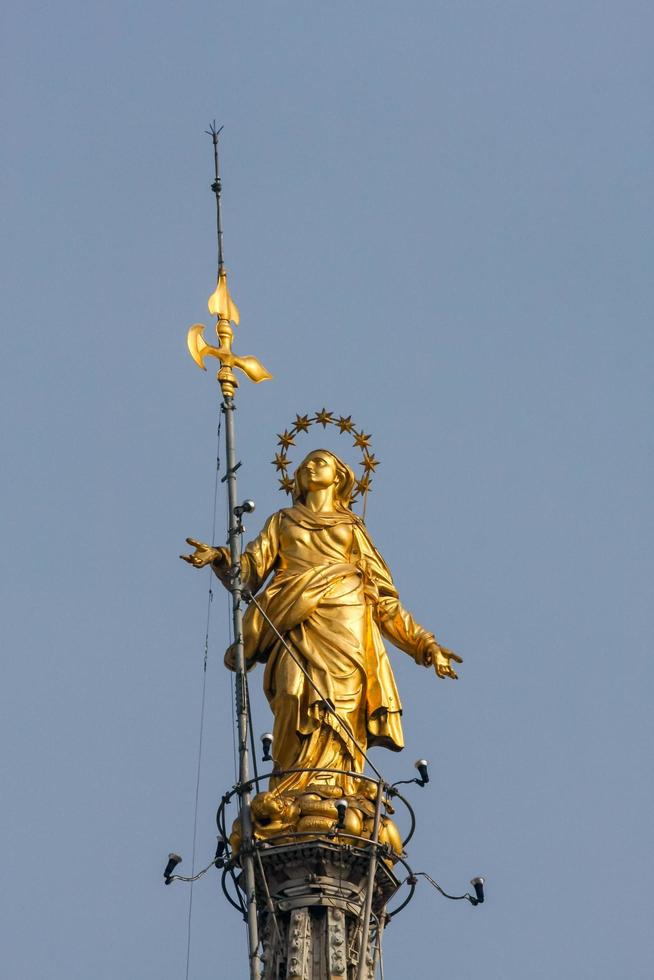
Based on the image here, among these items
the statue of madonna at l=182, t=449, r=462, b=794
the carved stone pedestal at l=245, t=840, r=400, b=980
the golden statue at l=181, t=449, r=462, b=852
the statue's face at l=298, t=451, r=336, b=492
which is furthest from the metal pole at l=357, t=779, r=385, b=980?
the statue's face at l=298, t=451, r=336, b=492

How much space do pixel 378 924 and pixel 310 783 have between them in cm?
202

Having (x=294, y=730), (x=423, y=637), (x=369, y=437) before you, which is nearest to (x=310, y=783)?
(x=294, y=730)

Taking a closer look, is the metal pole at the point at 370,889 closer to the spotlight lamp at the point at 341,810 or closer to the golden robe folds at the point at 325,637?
the spotlight lamp at the point at 341,810

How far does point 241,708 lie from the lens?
1294 inches

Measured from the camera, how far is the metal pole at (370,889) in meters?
32.9

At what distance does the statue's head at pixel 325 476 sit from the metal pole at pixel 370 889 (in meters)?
6.51

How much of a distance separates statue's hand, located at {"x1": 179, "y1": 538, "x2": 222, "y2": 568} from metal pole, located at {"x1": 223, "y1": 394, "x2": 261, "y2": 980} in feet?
6.51

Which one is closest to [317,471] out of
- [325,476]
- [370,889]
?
[325,476]

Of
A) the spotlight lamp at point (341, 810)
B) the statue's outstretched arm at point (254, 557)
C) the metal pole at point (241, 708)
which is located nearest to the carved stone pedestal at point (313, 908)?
the spotlight lamp at point (341, 810)

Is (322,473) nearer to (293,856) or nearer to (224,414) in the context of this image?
(224,414)

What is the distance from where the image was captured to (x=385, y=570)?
129ft

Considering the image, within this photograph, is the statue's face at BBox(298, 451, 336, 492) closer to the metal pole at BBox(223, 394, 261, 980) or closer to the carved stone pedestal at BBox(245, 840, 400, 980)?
the metal pole at BBox(223, 394, 261, 980)

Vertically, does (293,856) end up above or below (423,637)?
below

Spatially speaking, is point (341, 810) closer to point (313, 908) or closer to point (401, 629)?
point (313, 908)
